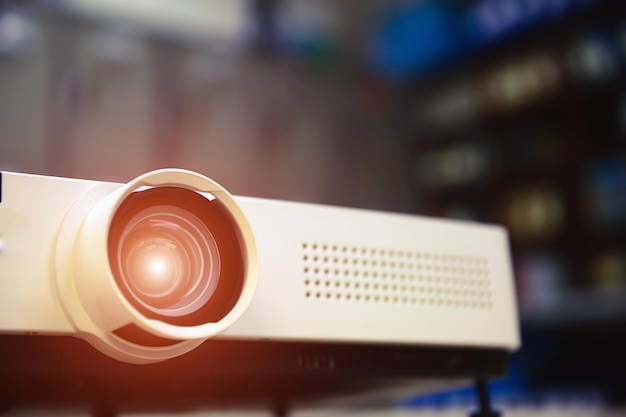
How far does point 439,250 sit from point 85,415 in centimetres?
40

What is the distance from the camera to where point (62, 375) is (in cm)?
44

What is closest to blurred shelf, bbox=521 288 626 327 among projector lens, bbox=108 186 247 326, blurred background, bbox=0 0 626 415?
blurred background, bbox=0 0 626 415

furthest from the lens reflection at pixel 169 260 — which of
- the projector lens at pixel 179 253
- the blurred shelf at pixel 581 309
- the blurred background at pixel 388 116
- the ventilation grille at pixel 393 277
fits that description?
the blurred shelf at pixel 581 309

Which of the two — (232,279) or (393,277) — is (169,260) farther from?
(393,277)

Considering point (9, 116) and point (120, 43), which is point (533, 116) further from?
point (9, 116)

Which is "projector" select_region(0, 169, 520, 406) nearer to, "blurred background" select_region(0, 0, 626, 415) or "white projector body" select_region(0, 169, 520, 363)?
"white projector body" select_region(0, 169, 520, 363)

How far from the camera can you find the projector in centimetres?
39

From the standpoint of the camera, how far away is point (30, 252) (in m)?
0.42

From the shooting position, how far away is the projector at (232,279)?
392 mm

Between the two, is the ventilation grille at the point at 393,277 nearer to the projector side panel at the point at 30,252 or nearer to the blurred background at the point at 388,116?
the projector side panel at the point at 30,252

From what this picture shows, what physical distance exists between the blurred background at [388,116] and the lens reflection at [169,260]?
80.2 inches

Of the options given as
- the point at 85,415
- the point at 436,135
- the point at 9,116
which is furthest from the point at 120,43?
the point at 85,415

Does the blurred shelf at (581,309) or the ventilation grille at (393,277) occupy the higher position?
the ventilation grille at (393,277)

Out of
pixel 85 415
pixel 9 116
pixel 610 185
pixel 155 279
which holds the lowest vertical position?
pixel 85 415
